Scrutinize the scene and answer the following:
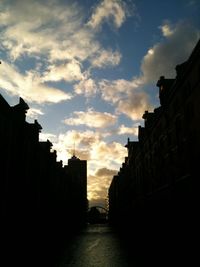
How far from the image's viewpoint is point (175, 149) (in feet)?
88.5

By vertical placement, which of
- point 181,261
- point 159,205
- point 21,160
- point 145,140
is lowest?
point 181,261

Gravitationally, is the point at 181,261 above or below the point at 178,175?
below

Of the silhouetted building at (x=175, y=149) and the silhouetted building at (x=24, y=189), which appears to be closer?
the silhouetted building at (x=175, y=149)

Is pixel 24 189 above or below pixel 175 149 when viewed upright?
below

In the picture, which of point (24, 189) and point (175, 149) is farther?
point (24, 189)

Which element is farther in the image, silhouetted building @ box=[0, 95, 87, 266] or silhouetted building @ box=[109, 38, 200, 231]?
silhouetted building @ box=[0, 95, 87, 266]

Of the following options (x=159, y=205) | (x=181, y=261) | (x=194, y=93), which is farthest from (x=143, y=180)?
(x=181, y=261)

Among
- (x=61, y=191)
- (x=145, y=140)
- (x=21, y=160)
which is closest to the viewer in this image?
(x=21, y=160)

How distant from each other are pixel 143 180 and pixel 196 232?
68.9ft

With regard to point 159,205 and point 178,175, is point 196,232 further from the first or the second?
point 159,205

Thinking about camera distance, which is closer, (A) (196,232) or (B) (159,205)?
(A) (196,232)

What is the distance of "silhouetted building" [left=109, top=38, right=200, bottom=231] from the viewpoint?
22375 millimetres

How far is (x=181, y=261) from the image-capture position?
16766 millimetres

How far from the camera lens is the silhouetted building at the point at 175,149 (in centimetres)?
2238
